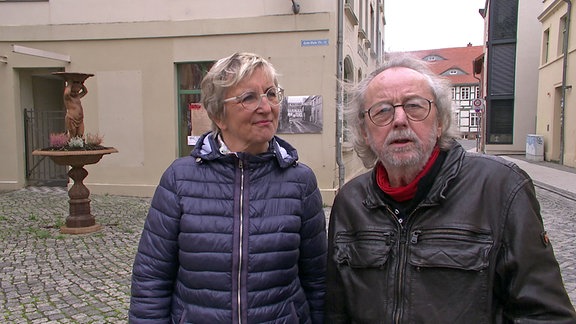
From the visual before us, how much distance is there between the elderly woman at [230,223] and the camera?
6.07ft

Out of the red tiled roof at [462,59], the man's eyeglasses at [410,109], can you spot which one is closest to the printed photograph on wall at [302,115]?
the man's eyeglasses at [410,109]

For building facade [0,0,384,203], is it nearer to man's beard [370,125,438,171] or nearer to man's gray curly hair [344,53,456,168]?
man's gray curly hair [344,53,456,168]

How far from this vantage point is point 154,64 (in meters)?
10.3

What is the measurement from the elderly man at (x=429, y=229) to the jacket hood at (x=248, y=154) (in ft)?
0.96

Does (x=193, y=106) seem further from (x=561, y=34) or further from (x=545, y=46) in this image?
(x=545, y=46)

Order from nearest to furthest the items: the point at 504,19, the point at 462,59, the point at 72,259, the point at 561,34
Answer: the point at 72,259
the point at 561,34
the point at 504,19
the point at 462,59

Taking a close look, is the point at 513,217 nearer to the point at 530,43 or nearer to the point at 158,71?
the point at 158,71

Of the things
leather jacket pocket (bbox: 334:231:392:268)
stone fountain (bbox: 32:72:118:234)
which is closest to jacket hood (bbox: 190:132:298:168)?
leather jacket pocket (bbox: 334:231:392:268)

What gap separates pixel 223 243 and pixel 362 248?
0.54m

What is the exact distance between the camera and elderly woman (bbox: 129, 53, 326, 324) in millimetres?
1852

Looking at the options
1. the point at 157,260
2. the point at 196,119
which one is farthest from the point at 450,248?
the point at 196,119

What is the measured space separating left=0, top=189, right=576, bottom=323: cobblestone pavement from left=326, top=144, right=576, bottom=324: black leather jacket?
294cm

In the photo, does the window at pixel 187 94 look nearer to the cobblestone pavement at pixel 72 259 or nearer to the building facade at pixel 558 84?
the cobblestone pavement at pixel 72 259

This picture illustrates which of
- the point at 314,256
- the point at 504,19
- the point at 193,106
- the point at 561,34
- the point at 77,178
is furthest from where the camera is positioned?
the point at 504,19
